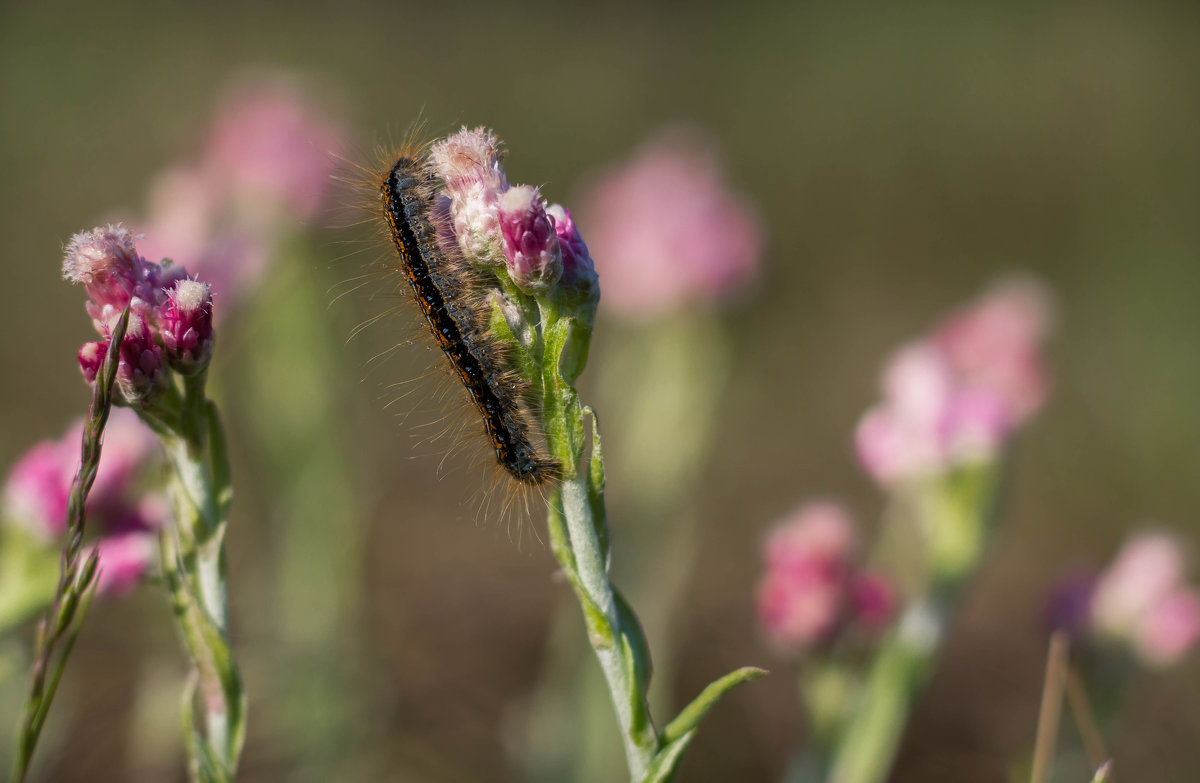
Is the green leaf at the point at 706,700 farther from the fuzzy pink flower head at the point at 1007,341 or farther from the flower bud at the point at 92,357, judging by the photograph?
the fuzzy pink flower head at the point at 1007,341

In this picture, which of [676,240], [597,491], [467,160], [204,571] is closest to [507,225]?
[467,160]

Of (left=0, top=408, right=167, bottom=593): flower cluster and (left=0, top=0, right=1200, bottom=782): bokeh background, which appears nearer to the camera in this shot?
(left=0, top=408, right=167, bottom=593): flower cluster

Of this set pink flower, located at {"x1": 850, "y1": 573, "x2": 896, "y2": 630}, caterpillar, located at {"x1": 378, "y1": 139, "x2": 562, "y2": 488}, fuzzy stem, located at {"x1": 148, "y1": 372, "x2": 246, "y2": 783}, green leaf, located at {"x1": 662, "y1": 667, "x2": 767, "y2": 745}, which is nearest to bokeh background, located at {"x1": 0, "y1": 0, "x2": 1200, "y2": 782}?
pink flower, located at {"x1": 850, "y1": 573, "x2": 896, "y2": 630}

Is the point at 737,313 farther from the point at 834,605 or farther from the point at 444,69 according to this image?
the point at 444,69

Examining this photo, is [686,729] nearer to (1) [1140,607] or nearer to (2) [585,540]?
(2) [585,540]

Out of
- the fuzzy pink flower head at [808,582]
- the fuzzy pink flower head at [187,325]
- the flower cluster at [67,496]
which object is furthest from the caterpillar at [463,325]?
the fuzzy pink flower head at [808,582]

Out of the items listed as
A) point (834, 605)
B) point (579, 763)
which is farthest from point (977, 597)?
point (834, 605)

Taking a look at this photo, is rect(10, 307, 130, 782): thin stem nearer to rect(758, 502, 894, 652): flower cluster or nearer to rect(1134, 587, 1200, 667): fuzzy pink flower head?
rect(758, 502, 894, 652): flower cluster
